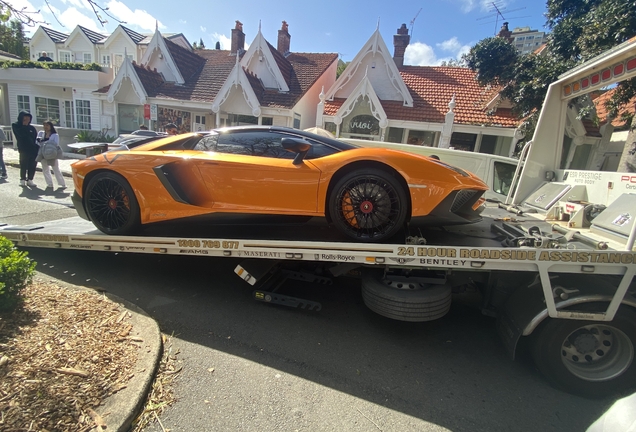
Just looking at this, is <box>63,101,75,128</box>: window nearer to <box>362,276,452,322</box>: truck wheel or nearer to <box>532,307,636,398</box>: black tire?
<box>362,276,452,322</box>: truck wheel

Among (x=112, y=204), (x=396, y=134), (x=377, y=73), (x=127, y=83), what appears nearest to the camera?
(x=112, y=204)

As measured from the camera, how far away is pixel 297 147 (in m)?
3.04

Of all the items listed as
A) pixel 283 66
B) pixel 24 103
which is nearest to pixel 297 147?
pixel 283 66

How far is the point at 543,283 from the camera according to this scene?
8.77 ft

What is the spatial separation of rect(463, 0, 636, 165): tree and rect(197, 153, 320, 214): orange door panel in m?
7.98

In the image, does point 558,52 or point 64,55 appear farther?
point 64,55

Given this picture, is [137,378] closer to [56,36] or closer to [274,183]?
[274,183]

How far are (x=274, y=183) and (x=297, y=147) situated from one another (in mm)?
416

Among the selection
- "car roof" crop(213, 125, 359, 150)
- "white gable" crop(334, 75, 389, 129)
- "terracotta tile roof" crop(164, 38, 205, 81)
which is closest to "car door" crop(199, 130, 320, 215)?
"car roof" crop(213, 125, 359, 150)

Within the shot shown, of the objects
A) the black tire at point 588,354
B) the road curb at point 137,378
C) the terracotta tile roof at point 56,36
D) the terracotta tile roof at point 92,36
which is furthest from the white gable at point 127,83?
the black tire at point 588,354

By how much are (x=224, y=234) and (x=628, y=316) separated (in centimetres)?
361

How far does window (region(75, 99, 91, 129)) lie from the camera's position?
17.8 metres

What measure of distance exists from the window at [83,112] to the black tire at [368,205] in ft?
65.4

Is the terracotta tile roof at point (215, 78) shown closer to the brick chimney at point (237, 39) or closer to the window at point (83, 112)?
the brick chimney at point (237, 39)
